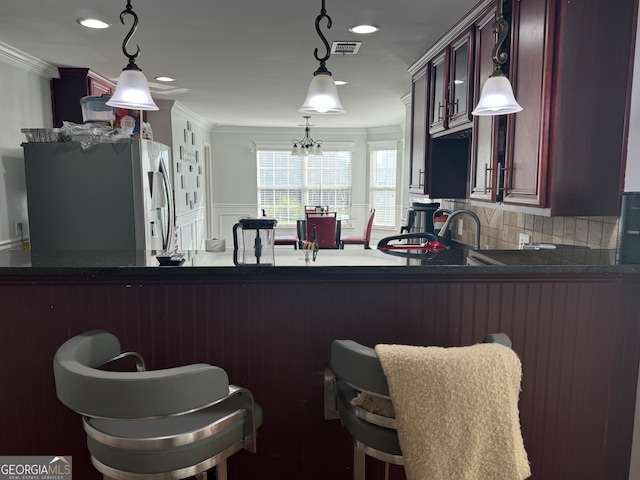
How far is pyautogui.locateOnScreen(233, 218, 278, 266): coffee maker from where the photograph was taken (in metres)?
1.74

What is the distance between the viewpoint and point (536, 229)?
255cm

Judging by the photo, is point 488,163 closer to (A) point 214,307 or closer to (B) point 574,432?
(B) point 574,432

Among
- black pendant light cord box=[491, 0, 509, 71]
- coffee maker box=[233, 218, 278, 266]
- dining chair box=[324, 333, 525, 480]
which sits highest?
black pendant light cord box=[491, 0, 509, 71]

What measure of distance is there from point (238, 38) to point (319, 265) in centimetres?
201

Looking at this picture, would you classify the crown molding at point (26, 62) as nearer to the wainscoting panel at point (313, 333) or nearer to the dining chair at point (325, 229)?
the wainscoting panel at point (313, 333)

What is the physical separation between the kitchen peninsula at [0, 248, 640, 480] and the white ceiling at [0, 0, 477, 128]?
1473mm

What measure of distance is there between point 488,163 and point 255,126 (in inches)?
260

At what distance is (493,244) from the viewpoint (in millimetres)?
3088

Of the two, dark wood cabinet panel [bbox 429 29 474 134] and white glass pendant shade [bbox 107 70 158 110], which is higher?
dark wood cabinet panel [bbox 429 29 474 134]

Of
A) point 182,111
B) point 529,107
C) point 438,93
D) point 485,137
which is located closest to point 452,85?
point 438,93

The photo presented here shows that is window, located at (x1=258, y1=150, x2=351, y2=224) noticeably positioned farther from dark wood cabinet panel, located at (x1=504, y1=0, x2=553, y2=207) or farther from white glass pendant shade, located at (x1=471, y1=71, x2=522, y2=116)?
white glass pendant shade, located at (x1=471, y1=71, x2=522, y2=116)

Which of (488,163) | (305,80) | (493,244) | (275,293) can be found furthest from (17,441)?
(305,80)

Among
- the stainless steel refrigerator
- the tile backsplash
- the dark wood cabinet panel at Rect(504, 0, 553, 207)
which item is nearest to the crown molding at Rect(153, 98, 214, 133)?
the stainless steel refrigerator

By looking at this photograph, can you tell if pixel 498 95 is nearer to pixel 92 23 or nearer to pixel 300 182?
pixel 92 23
